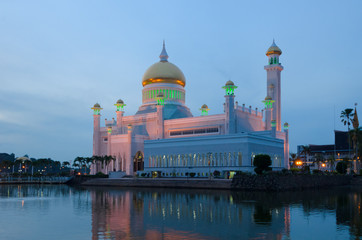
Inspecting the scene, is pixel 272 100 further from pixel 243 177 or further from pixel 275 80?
pixel 243 177

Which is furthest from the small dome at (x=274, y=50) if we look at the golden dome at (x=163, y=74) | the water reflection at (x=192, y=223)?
the water reflection at (x=192, y=223)

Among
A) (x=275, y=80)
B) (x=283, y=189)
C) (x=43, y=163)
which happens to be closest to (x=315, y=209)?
(x=283, y=189)

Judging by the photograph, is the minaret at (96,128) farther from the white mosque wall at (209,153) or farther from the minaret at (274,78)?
the minaret at (274,78)

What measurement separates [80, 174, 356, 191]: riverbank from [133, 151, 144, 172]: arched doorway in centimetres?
946

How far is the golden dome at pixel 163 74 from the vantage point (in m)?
81.1

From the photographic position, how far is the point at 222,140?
6194 cm

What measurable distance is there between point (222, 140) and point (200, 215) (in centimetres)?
3869

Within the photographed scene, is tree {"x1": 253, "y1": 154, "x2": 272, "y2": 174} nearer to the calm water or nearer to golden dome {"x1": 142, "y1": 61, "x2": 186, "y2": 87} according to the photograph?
the calm water

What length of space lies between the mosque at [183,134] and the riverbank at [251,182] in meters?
4.89

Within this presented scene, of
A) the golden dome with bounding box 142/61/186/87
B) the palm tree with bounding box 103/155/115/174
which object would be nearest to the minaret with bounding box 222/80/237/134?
the golden dome with bounding box 142/61/186/87

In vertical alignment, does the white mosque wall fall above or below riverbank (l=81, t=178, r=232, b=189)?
above

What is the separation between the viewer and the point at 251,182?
1900 inches

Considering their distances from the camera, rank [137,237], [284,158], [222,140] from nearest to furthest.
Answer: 1. [137,237]
2. [222,140]
3. [284,158]

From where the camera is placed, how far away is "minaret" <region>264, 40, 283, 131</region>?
74875 mm
